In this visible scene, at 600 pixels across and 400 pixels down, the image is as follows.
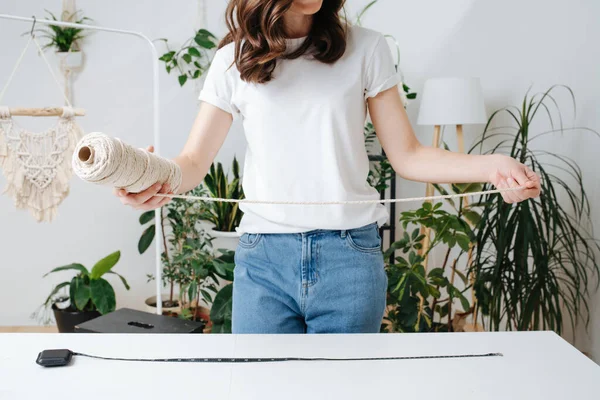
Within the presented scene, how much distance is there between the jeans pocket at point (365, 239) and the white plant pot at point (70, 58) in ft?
8.12

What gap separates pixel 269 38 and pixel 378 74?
9.4 inches

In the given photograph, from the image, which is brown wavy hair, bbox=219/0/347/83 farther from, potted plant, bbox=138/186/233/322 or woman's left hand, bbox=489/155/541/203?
potted plant, bbox=138/186/233/322

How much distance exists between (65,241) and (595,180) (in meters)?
2.74

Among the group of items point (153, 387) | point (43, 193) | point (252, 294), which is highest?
point (43, 193)

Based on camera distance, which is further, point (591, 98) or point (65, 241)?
point (65, 241)

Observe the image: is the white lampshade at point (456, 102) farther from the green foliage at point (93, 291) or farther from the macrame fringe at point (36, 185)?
the green foliage at point (93, 291)

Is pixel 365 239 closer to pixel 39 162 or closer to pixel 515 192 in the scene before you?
pixel 515 192

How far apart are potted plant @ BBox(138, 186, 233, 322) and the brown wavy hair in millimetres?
1491

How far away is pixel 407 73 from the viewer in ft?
10.7

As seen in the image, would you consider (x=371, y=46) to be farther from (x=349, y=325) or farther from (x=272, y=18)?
(x=349, y=325)

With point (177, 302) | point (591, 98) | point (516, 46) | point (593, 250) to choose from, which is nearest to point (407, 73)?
point (516, 46)

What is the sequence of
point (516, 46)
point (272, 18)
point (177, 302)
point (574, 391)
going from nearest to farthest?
1. point (574, 391)
2. point (272, 18)
3. point (516, 46)
4. point (177, 302)

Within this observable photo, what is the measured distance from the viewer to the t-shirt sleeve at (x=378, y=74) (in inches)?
49.3

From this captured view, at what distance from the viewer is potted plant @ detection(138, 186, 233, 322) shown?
2713 mm
